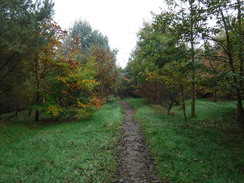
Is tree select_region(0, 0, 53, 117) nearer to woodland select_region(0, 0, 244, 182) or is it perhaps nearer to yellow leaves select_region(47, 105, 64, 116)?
woodland select_region(0, 0, 244, 182)

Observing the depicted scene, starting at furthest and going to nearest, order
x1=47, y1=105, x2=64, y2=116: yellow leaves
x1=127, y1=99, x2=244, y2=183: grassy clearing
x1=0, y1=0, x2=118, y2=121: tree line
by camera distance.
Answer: x1=47, y1=105, x2=64, y2=116: yellow leaves < x1=0, y1=0, x2=118, y2=121: tree line < x1=127, y1=99, x2=244, y2=183: grassy clearing

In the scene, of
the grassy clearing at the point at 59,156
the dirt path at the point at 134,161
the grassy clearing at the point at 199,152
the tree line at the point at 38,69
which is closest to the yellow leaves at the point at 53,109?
the tree line at the point at 38,69

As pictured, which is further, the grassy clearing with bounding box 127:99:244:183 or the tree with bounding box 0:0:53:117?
the tree with bounding box 0:0:53:117

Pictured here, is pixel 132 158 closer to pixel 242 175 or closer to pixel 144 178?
pixel 144 178

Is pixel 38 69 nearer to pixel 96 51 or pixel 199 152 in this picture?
pixel 199 152

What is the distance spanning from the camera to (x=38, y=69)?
35.2ft

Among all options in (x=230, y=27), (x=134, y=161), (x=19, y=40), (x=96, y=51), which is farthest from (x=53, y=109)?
(x=96, y=51)

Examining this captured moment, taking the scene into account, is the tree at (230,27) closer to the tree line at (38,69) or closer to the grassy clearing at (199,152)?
the grassy clearing at (199,152)

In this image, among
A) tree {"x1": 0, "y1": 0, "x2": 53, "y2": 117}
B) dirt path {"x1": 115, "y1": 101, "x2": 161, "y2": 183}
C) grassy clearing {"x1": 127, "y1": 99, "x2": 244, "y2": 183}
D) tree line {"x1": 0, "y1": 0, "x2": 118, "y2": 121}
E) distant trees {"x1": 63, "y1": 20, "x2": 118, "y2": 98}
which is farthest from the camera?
distant trees {"x1": 63, "y1": 20, "x2": 118, "y2": 98}

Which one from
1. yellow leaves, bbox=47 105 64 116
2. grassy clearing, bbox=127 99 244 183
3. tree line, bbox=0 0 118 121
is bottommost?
grassy clearing, bbox=127 99 244 183

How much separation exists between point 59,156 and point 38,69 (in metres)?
7.54

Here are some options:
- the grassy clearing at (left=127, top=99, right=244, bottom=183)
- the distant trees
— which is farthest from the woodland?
the distant trees

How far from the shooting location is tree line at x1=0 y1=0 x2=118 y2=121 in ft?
22.8

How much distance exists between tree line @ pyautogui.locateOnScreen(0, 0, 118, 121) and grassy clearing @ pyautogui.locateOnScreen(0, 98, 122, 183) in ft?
→ 8.03
